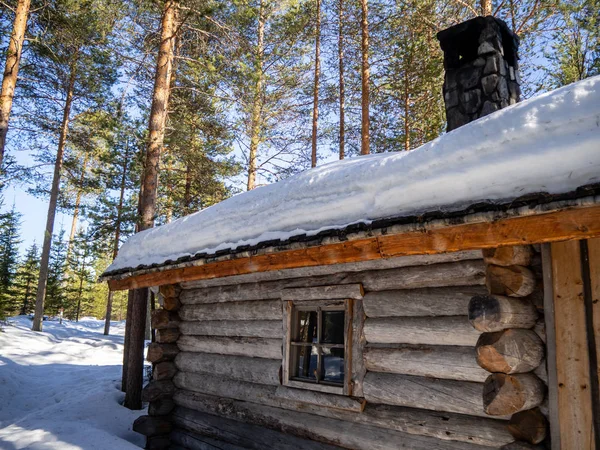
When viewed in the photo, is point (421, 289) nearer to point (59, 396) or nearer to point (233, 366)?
point (233, 366)

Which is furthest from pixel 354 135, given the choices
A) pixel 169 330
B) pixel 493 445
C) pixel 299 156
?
pixel 493 445

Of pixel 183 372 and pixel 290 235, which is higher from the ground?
pixel 290 235

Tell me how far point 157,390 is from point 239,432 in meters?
1.77

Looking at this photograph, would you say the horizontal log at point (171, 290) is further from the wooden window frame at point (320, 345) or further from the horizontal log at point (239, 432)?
the wooden window frame at point (320, 345)

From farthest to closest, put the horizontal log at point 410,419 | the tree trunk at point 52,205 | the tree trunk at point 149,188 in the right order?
1. the tree trunk at point 52,205
2. the tree trunk at point 149,188
3. the horizontal log at point 410,419

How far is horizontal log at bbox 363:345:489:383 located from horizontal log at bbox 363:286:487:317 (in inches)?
11.9

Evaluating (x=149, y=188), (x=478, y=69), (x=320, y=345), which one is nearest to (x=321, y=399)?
(x=320, y=345)

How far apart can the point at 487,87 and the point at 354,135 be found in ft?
38.2

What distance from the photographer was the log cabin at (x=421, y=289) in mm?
3021

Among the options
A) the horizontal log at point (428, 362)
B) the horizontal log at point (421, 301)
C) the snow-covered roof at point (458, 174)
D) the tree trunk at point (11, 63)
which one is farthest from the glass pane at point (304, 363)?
the tree trunk at point (11, 63)

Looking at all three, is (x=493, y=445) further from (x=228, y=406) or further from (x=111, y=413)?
(x=111, y=413)

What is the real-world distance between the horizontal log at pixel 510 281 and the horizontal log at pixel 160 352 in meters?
5.16

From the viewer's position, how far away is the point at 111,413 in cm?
784

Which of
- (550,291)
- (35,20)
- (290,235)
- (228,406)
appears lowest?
(228,406)
